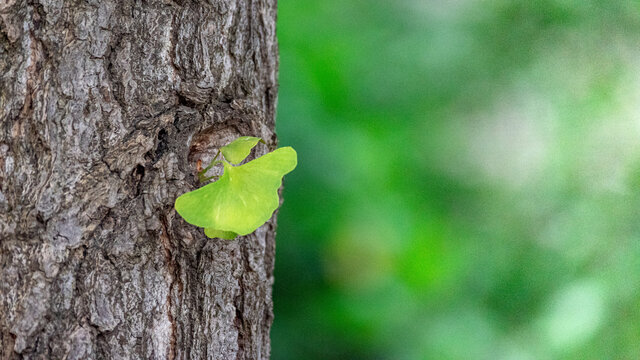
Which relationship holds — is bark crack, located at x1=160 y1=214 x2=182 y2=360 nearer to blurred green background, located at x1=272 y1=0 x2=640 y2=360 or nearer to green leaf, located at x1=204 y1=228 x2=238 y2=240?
green leaf, located at x1=204 y1=228 x2=238 y2=240

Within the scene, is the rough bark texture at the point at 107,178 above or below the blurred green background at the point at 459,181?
below

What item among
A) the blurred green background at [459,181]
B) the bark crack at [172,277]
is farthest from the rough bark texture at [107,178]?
the blurred green background at [459,181]

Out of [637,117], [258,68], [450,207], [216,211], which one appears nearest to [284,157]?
[216,211]

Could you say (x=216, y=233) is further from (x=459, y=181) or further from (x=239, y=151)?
(x=459, y=181)

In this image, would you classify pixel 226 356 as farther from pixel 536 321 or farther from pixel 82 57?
pixel 536 321

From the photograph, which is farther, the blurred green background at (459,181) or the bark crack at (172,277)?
the blurred green background at (459,181)

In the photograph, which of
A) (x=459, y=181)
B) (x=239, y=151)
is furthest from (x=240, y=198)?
(x=459, y=181)

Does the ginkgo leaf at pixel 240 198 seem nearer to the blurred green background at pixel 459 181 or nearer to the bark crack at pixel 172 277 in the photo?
the bark crack at pixel 172 277
